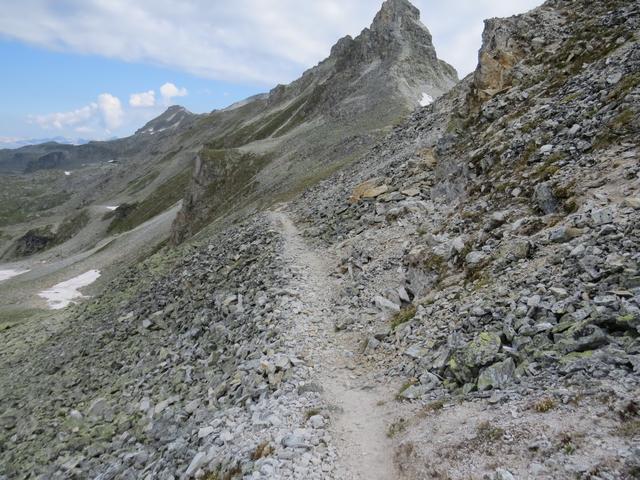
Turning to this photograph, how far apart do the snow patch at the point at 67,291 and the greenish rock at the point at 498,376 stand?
206 feet

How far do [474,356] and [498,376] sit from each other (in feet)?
3.39

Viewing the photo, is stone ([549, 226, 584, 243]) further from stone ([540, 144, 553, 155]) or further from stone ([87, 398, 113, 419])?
stone ([87, 398, 113, 419])

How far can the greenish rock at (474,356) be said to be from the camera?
40.7 feet

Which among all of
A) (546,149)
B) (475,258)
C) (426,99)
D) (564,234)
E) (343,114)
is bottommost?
(475,258)

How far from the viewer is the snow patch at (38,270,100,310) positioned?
201 ft

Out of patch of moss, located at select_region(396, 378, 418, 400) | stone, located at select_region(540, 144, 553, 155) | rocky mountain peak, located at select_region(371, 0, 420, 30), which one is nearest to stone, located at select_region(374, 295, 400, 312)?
patch of moss, located at select_region(396, 378, 418, 400)

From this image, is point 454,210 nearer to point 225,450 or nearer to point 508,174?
point 508,174

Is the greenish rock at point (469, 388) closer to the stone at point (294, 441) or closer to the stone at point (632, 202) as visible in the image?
the stone at point (294, 441)

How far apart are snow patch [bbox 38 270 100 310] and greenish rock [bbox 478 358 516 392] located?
62744 mm

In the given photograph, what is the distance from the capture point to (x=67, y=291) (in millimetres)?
67000

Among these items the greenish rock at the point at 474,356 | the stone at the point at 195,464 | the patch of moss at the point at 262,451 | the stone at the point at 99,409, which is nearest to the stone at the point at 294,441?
the patch of moss at the point at 262,451

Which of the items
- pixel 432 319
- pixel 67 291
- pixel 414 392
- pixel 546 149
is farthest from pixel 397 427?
pixel 67 291

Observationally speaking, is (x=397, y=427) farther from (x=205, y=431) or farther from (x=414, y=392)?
(x=205, y=431)

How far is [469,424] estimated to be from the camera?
10.6 metres
